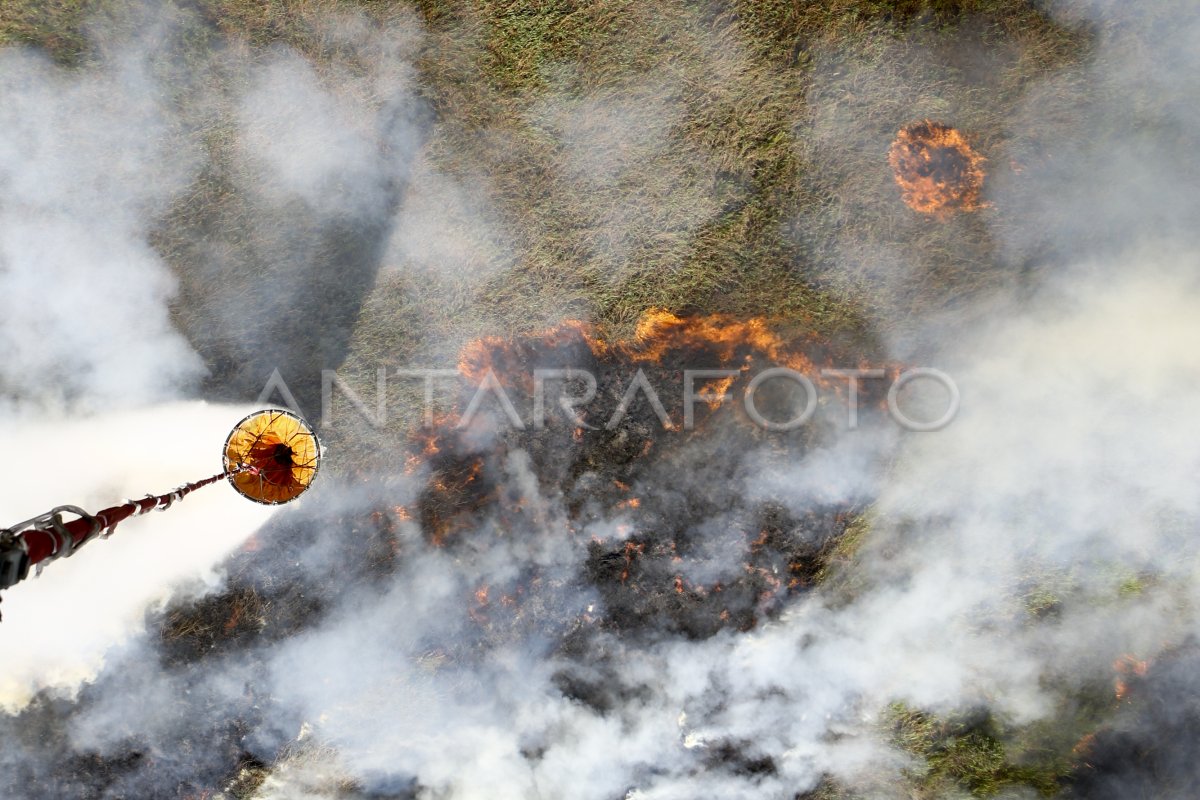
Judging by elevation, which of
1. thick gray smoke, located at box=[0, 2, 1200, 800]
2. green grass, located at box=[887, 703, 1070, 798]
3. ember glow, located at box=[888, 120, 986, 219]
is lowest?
green grass, located at box=[887, 703, 1070, 798]

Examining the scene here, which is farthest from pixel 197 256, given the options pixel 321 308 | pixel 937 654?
pixel 937 654

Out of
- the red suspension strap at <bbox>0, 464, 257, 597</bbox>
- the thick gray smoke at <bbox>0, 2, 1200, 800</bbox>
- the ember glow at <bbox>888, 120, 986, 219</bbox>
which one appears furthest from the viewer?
the ember glow at <bbox>888, 120, 986, 219</bbox>

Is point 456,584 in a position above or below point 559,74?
below

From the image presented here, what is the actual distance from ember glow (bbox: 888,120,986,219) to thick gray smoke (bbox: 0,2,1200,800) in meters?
0.22

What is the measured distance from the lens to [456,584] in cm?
709

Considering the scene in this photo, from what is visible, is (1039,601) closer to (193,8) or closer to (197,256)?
(197,256)

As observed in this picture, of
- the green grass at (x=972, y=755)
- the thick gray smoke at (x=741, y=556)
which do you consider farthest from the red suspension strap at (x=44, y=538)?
the green grass at (x=972, y=755)

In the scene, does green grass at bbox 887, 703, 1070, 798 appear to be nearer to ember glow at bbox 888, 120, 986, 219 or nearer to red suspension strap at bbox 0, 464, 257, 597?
ember glow at bbox 888, 120, 986, 219

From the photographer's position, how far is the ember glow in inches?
281

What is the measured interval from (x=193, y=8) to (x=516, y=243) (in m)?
3.77

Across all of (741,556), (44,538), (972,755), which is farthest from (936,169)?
(44,538)

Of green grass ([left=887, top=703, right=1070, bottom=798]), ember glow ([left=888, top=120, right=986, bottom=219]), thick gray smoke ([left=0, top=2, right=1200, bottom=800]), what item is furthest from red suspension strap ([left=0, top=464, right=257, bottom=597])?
ember glow ([left=888, top=120, right=986, bottom=219])

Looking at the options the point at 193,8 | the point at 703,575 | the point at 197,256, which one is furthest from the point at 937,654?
the point at 193,8

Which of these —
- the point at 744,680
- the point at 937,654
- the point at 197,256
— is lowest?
the point at 937,654
